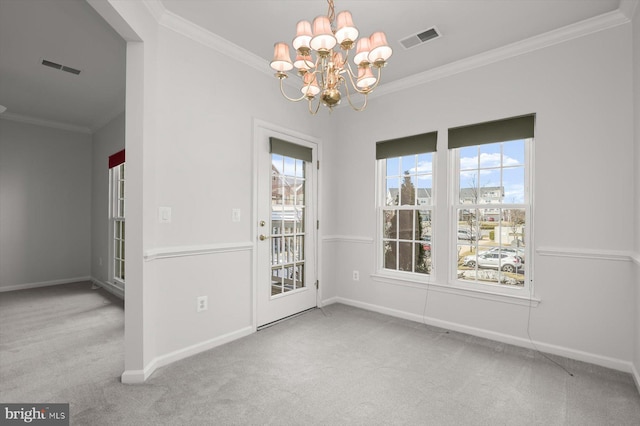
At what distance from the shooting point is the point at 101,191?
5.46 metres

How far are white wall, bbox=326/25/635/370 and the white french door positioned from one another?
5.04ft

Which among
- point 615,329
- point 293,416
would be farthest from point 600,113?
point 293,416

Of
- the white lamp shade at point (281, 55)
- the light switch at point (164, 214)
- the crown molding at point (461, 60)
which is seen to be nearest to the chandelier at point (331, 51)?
the white lamp shade at point (281, 55)

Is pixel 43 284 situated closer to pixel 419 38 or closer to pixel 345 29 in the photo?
pixel 345 29

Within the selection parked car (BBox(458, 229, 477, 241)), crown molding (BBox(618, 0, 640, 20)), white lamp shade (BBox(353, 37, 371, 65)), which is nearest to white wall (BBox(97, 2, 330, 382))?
white lamp shade (BBox(353, 37, 371, 65))

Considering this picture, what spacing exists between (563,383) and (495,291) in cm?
93

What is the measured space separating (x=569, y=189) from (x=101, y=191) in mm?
6669

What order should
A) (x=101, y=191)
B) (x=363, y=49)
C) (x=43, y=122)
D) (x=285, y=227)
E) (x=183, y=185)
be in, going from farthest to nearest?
(x=101, y=191)
(x=43, y=122)
(x=285, y=227)
(x=183, y=185)
(x=363, y=49)

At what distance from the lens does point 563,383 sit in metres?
2.27

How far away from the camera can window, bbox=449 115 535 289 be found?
296 cm

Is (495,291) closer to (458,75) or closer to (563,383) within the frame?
(563,383)

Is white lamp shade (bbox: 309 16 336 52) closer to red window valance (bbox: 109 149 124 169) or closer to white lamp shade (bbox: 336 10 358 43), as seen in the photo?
white lamp shade (bbox: 336 10 358 43)

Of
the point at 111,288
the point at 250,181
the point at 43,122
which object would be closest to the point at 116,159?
the point at 43,122

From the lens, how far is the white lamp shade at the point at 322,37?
1641 mm
